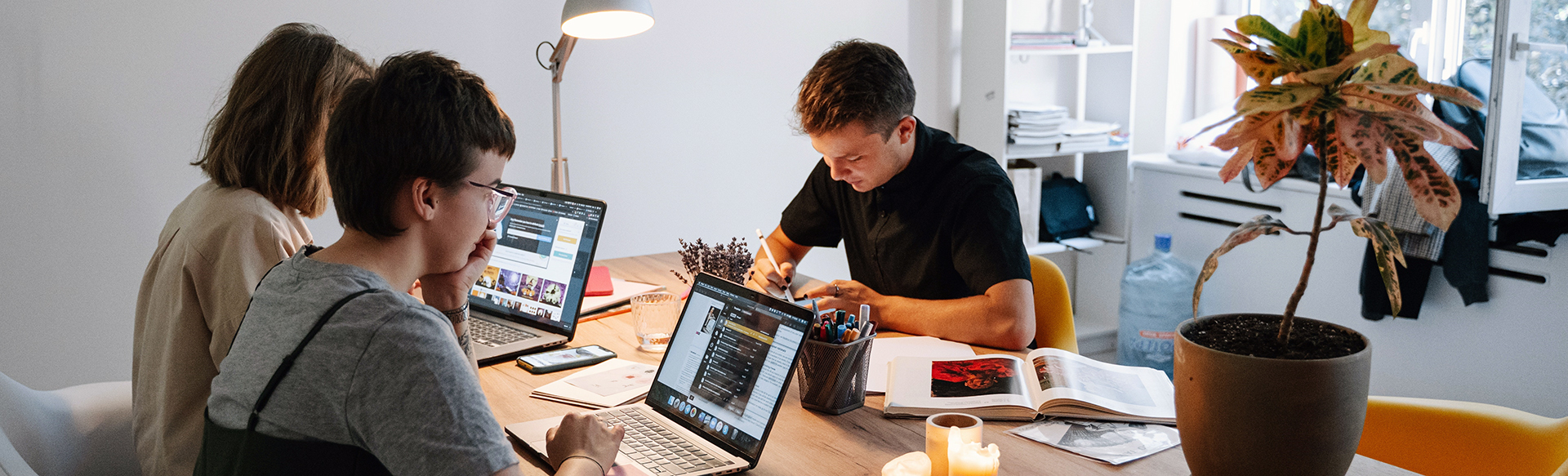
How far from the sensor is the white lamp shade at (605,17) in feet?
6.89

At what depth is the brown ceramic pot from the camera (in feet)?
3.24

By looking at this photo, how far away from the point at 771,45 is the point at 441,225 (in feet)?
8.55

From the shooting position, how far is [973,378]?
152 cm

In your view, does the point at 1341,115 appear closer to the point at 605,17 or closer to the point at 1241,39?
the point at 1241,39

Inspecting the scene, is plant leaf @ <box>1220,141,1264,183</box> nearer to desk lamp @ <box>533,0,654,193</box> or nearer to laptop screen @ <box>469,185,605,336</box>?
laptop screen @ <box>469,185,605,336</box>

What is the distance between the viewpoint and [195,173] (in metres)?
2.82

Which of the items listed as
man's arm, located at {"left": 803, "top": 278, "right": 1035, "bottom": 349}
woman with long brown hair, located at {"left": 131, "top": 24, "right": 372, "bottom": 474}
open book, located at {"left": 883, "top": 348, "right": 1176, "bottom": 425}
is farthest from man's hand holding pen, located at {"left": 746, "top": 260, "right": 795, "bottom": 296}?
woman with long brown hair, located at {"left": 131, "top": 24, "right": 372, "bottom": 474}

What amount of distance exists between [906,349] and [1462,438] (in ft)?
2.95

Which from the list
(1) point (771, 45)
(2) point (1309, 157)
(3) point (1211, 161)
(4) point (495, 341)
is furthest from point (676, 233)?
(2) point (1309, 157)

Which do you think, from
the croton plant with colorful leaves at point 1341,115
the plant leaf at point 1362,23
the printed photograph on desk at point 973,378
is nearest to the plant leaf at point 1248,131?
the croton plant with colorful leaves at point 1341,115

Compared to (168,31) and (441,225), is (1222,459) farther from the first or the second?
(168,31)

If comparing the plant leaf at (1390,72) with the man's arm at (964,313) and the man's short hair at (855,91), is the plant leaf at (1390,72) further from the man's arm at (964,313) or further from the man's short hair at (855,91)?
the man's short hair at (855,91)

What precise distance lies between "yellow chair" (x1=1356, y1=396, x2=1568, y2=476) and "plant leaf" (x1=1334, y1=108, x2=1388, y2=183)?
0.80 metres

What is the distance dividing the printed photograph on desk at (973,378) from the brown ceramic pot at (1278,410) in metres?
0.42
